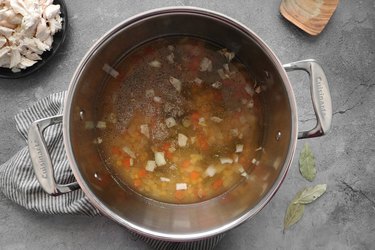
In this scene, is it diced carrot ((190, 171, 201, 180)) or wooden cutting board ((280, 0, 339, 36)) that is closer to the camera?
diced carrot ((190, 171, 201, 180))

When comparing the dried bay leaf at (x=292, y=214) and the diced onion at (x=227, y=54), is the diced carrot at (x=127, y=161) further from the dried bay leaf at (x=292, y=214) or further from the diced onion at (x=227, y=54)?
the dried bay leaf at (x=292, y=214)

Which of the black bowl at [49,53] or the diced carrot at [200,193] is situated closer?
the diced carrot at [200,193]

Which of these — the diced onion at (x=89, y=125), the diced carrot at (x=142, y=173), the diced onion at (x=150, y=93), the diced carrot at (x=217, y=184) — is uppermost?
the diced onion at (x=150, y=93)

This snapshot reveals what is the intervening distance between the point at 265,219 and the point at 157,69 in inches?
21.9

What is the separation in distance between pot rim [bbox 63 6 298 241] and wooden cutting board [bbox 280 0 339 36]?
1.20 ft

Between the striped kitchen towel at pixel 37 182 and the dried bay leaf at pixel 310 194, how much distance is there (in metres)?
0.27

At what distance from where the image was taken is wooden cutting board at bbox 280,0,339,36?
155cm

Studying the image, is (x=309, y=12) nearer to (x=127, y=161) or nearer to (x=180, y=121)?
(x=180, y=121)

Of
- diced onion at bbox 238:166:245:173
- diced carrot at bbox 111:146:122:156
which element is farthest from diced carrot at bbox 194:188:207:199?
diced carrot at bbox 111:146:122:156

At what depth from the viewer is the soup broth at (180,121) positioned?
140 centimetres

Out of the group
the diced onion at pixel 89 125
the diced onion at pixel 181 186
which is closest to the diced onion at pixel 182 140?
the diced onion at pixel 181 186

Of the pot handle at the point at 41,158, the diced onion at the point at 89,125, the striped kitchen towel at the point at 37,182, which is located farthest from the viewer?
the striped kitchen towel at the point at 37,182

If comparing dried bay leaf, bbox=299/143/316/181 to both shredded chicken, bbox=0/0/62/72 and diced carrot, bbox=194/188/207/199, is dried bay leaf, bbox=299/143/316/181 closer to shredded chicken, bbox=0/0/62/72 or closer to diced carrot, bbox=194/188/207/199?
diced carrot, bbox=194/188/207/199

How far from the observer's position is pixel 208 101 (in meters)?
1.42
